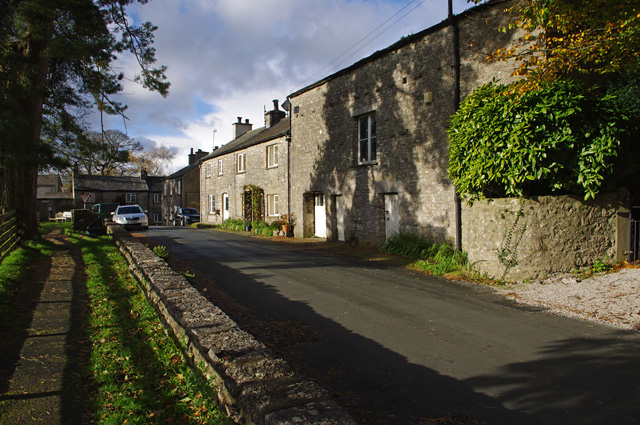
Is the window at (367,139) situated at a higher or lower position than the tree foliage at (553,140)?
higher

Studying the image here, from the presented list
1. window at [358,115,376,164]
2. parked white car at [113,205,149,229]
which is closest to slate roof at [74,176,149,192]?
parked white car at [113,205,149,229]

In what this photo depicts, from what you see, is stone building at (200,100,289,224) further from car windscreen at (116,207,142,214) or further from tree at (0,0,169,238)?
tree at (0,0,169,238)

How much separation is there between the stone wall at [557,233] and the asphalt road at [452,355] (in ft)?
3.40

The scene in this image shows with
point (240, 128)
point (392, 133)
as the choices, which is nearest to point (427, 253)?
point (392, 133)

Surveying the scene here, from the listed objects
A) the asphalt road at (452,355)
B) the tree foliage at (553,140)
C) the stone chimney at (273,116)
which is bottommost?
the asphalt road at (452,355)

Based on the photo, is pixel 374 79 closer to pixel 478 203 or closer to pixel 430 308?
pixel 478 203

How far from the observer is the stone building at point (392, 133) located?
11.5 meters

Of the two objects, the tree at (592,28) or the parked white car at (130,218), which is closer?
the tree at (592,28)

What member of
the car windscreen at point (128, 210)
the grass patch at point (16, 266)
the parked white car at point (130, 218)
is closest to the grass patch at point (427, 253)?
the grass patch at point (16, 266)

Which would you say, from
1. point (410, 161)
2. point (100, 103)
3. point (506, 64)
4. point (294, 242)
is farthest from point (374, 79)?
point (100, 103)

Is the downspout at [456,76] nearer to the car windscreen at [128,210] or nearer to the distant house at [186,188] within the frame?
the car windscreen at [128,210]

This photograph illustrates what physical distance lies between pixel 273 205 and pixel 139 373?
20.0 metres

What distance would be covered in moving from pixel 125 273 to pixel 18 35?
739 centimetres

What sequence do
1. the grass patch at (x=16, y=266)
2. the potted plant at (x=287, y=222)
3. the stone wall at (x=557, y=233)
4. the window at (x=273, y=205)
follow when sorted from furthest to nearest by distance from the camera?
the window at (x=273, y=205) → the potted plant at (x=287, y=222) → the stone wall at (x=557, y=233) → the grass patch at (x=16, y=266)
